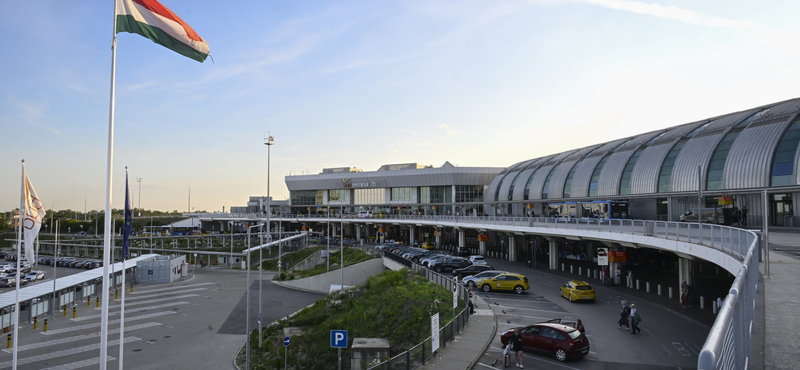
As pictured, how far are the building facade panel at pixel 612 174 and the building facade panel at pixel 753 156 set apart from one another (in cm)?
1315

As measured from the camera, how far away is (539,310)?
26.8 metres

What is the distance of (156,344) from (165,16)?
21.0m

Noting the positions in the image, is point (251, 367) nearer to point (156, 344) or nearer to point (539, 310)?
point (156, 344)

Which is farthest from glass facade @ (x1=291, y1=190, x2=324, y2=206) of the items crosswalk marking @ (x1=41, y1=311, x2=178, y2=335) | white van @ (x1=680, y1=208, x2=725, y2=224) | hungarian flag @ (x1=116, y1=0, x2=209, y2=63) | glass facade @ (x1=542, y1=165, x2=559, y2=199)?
hungarian flag @ (x1=116, y1=0, x2=209, y2=63)

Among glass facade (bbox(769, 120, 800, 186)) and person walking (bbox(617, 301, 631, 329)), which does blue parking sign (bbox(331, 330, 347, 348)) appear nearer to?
person walking (bbox(617, 301, 631, 329))

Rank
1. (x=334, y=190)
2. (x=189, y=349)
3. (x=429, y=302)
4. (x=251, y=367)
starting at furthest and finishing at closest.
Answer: (x=334, y=190) → (x=429, y=302) → (x=189, y=349) → (x=251, y=367)

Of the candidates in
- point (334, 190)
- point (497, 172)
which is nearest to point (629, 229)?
point (497, 172)

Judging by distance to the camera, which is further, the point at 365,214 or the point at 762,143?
the point at 365,214

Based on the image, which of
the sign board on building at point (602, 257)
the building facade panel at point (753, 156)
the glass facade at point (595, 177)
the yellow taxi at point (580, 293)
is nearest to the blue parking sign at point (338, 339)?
the yellow taxi at point (580, 293)

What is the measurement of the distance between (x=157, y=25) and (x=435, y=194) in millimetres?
87425

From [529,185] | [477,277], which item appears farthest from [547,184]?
[477,277]

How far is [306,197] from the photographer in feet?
381

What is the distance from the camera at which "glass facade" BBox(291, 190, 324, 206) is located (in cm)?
11446

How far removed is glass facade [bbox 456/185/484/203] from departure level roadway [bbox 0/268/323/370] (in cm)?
5527
